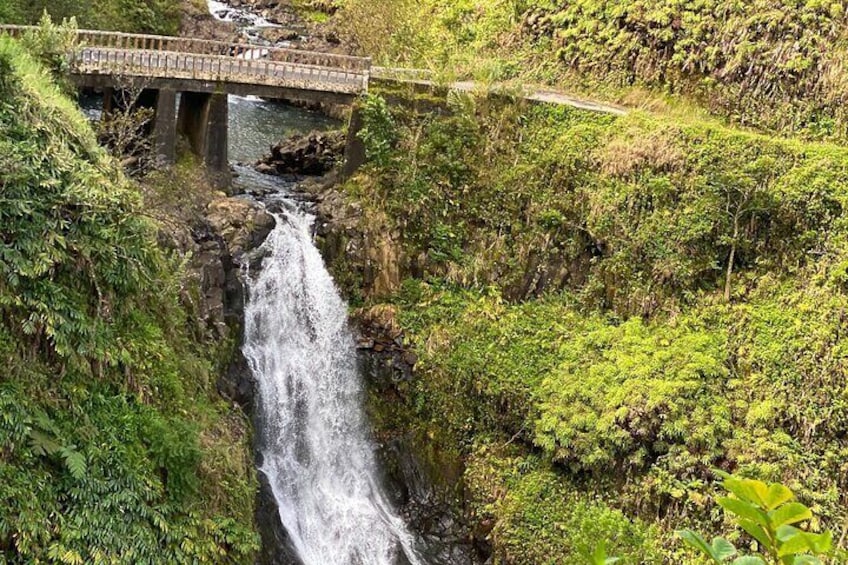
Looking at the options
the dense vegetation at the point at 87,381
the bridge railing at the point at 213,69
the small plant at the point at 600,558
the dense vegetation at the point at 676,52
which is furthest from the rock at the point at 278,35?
the small plant at the point at 600,558

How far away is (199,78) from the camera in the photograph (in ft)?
68.1

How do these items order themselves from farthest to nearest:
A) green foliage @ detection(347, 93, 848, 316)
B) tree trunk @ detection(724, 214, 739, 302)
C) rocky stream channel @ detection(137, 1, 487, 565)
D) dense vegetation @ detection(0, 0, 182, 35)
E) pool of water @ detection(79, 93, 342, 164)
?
pool of water @ detection(79, 93, 342, 164), dense vegetation @ detection(0, 0, 182, 35), green foliage @ detection(347, 93, 848, 316), tree trunk @ detection(724, 214, 739, 302), rocky stream channel @ detection(137, 1, 487, 565)

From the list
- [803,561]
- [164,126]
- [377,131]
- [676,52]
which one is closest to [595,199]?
[377,131]

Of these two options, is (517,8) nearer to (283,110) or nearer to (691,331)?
(283,110)

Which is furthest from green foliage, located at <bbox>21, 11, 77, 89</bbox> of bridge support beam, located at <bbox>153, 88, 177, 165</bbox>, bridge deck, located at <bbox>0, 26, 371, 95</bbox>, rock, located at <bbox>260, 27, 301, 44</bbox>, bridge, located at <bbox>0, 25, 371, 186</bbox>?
rock, located at <bbox>260, 27, 301, 44</bbox>

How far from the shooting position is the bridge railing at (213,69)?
19219 mm

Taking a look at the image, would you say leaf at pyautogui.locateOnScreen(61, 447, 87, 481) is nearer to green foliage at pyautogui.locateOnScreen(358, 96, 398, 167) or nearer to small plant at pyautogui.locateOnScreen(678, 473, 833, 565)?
small plant at pyautogui.locateOnScreen(678, 473, 833, 565)

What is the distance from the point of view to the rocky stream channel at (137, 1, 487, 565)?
16781 mm

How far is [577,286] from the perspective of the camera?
2011 cm

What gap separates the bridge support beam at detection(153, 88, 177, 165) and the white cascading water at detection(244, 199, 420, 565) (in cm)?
393

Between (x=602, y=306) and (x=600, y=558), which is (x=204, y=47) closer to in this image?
(x=602, y=306)

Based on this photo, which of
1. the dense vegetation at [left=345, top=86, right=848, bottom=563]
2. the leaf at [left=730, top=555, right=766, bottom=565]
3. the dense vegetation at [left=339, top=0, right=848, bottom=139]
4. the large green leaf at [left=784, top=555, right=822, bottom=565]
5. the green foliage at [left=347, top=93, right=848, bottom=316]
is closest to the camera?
the leaf at [left=730, top=555, right=766, bottom=565]

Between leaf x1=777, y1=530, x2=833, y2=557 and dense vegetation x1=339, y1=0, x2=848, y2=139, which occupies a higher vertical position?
dense vegetation x1=339, y1=0, x2=848, y2=139

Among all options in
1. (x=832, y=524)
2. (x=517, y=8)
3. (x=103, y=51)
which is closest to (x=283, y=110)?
(x=517, y=8)
